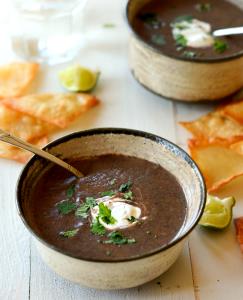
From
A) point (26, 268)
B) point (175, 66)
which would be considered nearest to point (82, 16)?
point (175, 66)

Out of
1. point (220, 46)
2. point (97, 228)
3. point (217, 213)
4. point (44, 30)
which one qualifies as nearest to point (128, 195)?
point (97, 228)

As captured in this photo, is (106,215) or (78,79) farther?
(78,79)

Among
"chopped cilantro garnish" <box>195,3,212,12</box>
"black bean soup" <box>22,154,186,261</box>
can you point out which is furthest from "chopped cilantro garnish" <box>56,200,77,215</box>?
"chopped cilantro garnish" <box>195,3,212,12</box>

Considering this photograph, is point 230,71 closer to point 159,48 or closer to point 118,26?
point 159,48

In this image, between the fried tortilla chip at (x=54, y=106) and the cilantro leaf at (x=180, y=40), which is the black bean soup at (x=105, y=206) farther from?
the cilantro leaf at (x=180, y=40)

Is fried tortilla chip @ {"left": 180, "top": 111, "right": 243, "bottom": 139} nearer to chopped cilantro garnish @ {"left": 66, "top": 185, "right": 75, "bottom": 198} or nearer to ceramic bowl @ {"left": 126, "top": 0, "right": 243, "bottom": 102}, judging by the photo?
ceramic bowl @ {"left": 126, "top": 0, "right": 243, "bottom": 102}

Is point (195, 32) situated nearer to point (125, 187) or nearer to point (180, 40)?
point (180, 40)
